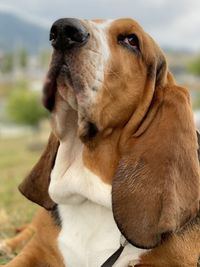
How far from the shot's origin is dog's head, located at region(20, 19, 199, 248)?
12.1 feet

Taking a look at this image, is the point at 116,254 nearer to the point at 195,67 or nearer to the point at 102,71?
the point at 102,71

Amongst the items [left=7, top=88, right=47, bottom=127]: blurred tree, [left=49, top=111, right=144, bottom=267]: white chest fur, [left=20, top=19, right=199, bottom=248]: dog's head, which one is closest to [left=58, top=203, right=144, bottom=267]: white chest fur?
[left=49, top=111, right=144, bottom=267]: white chest fur

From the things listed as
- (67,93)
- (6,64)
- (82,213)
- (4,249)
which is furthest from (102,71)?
(6,64)

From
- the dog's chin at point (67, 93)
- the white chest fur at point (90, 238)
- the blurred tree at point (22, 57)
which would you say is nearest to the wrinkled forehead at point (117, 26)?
the dog's chin at point (67, 93)

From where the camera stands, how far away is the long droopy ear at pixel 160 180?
3658 millimetres

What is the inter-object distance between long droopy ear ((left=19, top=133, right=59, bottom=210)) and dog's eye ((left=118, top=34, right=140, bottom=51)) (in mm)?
943

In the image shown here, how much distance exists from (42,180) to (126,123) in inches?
36.2

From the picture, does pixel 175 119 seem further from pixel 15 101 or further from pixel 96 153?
pixel 15 101

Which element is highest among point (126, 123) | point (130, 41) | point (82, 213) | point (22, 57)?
point (130, 41)

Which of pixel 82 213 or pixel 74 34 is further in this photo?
pixel 82 213

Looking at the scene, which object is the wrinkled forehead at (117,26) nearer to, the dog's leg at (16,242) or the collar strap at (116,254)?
the collar strap at (116,254)

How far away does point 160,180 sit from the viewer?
3.69 m

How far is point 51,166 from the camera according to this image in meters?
4.47

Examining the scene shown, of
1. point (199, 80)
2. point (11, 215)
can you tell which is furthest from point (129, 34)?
point (199, 80)
